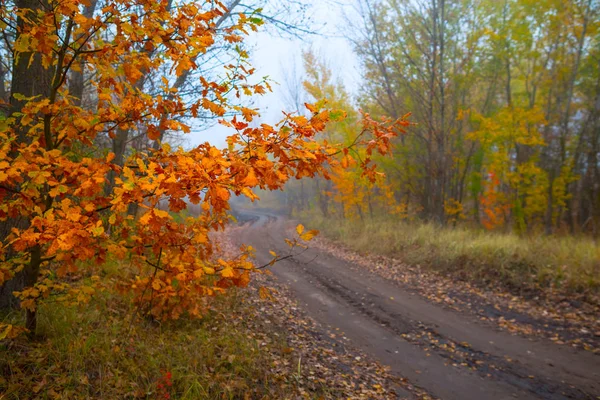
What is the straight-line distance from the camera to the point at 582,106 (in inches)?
575

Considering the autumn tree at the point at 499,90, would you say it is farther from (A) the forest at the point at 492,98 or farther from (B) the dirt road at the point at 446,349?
(B) the dirt road at the point at 446,349

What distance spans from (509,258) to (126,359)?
8872mm

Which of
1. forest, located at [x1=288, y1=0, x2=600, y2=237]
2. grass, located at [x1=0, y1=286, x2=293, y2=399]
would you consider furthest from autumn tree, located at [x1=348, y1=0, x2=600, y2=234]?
grass, located at [x1=0, y1=286, x2=293, y2=399]

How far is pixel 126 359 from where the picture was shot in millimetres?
3641

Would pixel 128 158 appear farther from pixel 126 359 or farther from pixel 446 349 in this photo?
pixel 446 349

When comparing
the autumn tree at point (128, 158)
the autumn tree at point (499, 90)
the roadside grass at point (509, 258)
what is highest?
the autumn tree at point (499, 90)

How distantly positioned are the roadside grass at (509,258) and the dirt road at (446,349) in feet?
7.43

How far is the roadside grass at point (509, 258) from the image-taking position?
7582 mm

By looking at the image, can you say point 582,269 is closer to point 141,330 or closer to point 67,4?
point 141,330

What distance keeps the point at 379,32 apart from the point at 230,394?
1504 centimetres

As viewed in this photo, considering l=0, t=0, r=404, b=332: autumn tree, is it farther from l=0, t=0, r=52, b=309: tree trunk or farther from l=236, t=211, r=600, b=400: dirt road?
l=236, t=211, r=600, b=400: dirt road

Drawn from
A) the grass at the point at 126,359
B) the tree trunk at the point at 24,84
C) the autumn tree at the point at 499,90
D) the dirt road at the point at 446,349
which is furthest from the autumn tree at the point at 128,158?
the autumn tree at the point at 499,90

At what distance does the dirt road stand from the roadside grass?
2265 millimetres

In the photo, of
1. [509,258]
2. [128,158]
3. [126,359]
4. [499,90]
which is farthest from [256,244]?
[499,90]
